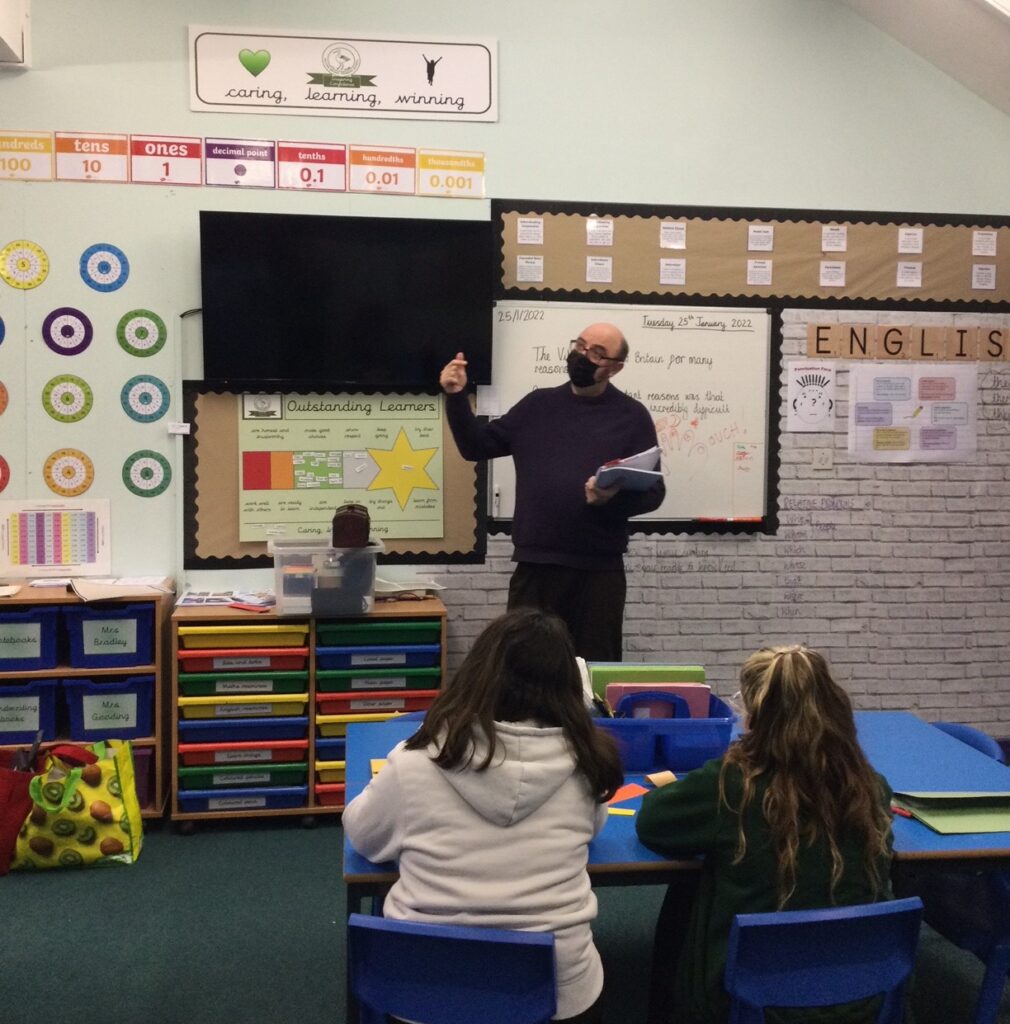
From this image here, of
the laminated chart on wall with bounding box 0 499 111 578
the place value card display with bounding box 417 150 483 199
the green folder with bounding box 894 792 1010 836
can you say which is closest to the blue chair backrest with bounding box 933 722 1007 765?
the green folder with bounding box 894 792 1010 836

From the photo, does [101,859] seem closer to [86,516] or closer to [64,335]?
[86,516]

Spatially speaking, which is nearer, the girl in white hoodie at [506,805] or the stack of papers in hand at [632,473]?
the girl in white hoodie at [506,805]

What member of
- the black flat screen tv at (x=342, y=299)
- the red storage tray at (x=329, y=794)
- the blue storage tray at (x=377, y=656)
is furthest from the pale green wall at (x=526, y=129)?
the red storage tray at (x=329, y=794)

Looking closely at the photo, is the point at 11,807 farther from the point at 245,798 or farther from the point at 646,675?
the point at 646,675

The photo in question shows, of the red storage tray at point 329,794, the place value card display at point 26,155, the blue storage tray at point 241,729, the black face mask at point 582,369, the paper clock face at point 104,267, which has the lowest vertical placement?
the red storage tray at point 329,794

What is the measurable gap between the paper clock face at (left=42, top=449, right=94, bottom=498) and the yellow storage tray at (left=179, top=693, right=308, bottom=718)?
961 millimetres

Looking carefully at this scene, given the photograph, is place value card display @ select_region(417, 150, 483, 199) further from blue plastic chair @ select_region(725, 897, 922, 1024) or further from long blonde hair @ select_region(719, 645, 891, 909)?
blue plastic chair @ select_region(725, 897, 922, 1024)

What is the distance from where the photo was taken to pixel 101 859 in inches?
138

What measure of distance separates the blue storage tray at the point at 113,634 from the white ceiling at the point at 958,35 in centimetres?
367

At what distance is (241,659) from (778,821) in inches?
96.8

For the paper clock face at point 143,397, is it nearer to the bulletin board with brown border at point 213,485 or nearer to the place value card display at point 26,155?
the bulletin board with brown border at point 213,485

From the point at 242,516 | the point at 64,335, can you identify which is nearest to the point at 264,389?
the point at 242,516

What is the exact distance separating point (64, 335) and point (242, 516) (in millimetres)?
952

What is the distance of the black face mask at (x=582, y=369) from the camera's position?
360cm
